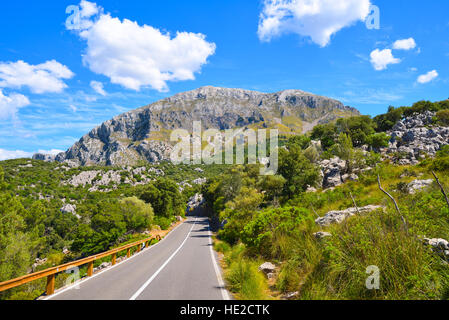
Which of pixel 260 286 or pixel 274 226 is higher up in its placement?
pixel 274 226

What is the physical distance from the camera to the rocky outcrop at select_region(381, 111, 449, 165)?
107 feet

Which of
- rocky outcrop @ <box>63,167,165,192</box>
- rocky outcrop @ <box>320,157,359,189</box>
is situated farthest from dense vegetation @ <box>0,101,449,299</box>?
A: rocky outcrop @ <box>63,167,165,192</box>

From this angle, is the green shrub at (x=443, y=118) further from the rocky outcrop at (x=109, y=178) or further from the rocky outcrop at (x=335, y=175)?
the rocky outcrop at (x=109, y=178)

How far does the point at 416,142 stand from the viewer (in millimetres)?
37562

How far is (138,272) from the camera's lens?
974 centimetres

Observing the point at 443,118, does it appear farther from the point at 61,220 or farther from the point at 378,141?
the point at 61,220

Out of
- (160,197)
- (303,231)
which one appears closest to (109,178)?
(160,197)

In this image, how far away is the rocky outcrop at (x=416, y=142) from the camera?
32.7m

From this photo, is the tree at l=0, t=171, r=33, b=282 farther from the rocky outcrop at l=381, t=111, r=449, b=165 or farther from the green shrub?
the green shrub

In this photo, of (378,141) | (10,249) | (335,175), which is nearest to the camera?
(10,249)

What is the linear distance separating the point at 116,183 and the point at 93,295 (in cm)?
11273

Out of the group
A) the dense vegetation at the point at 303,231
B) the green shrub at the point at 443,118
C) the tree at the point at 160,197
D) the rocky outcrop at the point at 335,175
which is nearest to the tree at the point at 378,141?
the dense vegetation at the point at 303,231
